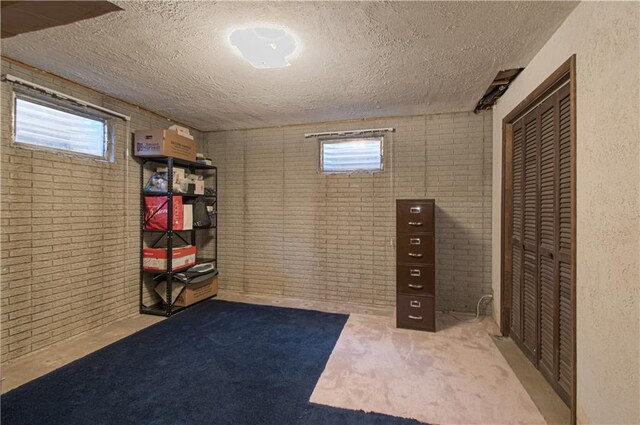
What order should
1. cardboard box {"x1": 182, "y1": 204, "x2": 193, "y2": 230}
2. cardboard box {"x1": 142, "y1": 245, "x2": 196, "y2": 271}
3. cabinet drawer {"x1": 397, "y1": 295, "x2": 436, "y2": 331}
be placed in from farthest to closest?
cardboard box {"x1": 182, "y1": 204, "x2": 193, "y2": 230} → cardboard box {"x1": 142, "y1": 245, "x2": 196, "y2": 271} → cabinet drawer {"x1": 397, "y1": 295, "x2": 436, "y2": 331}

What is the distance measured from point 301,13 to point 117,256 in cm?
317

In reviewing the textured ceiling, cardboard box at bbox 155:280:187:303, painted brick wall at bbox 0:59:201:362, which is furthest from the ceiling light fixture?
cardboard box at bbox 155:280:187:303

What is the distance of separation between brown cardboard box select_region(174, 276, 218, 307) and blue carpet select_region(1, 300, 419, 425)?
0.49m

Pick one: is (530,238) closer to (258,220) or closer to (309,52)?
(309,52)

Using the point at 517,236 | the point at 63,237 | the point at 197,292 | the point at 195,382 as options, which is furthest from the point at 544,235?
the point at 63,237

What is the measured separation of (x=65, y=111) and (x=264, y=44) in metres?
2.21

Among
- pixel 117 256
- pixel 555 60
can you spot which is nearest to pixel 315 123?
pixel 555 60

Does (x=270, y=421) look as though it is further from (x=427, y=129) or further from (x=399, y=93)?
(x=427, y=129)

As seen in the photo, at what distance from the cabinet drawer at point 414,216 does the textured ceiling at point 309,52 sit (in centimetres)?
116

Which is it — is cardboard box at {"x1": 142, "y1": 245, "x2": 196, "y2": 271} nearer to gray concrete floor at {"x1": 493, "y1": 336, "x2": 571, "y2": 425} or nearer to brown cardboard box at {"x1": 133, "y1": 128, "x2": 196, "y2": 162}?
brown cardboard box at {"x1": 133, "y1": 128, "x2": 196, "y2": 162}

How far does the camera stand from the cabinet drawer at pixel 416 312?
3.01 m

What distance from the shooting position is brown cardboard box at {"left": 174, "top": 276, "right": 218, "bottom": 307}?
3656mm

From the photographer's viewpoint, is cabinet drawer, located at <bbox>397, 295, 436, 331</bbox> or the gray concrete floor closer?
the gray concrete floor

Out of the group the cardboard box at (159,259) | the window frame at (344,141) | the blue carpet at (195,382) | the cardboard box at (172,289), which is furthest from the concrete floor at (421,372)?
the window frame at (344,141)
